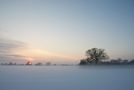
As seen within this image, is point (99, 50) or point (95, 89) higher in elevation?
point (99, 50)

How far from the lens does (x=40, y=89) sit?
15.5 meters

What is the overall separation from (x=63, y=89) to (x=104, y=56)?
61.7 metres

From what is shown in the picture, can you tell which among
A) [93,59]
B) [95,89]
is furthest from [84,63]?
[95,89]

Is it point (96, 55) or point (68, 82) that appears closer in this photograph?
point (68, 82)

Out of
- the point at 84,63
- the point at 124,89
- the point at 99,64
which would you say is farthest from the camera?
the point at 84,63

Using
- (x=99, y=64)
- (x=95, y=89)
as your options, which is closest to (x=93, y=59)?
(x=99, y=64)

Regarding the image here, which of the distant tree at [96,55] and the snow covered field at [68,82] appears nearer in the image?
the snow covered field at [68,82]

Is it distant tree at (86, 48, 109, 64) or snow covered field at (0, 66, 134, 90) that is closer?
snow covered field at (0, 66, 134, 90)

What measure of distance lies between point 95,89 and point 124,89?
2339mm

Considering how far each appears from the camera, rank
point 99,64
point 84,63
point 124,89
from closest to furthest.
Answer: point 124,89, point 99,64, point 84,63

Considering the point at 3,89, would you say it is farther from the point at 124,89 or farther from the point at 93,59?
the point at 93,59

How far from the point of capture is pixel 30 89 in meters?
15.5

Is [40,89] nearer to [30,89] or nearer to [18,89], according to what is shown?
[30,89]

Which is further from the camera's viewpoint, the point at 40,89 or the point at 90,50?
the point at 90,50
